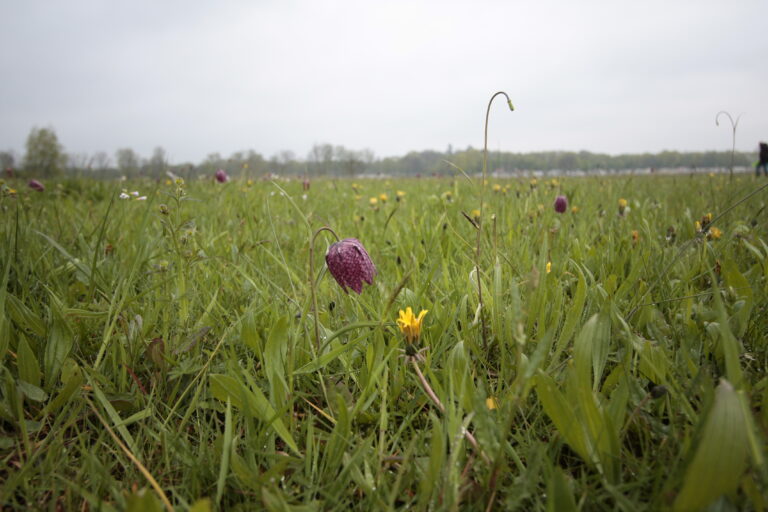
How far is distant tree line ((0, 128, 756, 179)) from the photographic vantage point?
13.6ft

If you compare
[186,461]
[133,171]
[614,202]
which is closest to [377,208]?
[614,202]

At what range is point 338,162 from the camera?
847 cm

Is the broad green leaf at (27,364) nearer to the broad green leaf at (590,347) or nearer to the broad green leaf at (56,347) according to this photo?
the broad green leaf at (56,347)

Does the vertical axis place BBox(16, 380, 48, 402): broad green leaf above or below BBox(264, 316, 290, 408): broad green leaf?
below

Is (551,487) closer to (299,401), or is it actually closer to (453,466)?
(453,466)

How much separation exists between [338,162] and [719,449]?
27.3 ft

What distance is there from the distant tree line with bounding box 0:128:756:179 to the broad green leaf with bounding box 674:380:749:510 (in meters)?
0.71

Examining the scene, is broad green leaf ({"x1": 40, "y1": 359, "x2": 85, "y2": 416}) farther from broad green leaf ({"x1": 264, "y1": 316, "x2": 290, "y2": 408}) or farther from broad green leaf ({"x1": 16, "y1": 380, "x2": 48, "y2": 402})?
broad green leaf ({"x1": 264, "y1": 316, "x2": 290, "y2": 408})

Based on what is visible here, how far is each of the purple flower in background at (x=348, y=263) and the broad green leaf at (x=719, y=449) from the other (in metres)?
0.74

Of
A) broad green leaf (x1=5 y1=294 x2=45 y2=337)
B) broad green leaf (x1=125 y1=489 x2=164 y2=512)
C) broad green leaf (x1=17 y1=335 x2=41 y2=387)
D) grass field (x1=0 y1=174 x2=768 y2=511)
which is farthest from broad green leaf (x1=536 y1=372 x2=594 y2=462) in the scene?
broad green leaf (x1=5 y1=294 x2=45 y2=337)

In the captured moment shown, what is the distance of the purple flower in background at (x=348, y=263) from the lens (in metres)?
1.06

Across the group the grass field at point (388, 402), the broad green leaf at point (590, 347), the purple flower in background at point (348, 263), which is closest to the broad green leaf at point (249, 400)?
the grass field at point (388, 402)

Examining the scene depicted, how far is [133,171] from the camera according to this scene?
5414mm

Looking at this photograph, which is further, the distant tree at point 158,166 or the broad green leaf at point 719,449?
the distant tree at point 158,166
